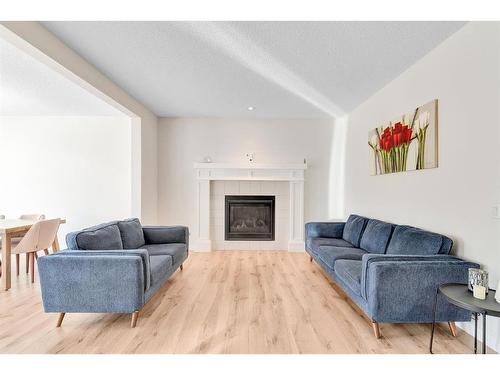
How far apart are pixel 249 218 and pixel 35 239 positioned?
11.2 feet

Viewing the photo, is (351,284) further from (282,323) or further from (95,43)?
(95,43)

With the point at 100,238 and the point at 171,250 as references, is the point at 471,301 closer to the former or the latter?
the point at 171,250

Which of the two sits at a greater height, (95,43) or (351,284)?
(95,43)

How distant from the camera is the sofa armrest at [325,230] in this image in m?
4.61

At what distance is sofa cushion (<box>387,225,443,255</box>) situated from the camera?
2.58 meters

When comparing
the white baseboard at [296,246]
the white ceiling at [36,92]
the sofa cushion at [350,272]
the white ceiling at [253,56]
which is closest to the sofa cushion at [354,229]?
the sofa cushion at [350,272]

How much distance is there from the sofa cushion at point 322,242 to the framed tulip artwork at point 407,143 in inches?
43.0

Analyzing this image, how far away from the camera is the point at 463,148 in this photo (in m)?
2.47

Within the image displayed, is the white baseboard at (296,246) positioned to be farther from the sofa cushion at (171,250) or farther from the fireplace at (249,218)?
the sofa cushion at (171,250)

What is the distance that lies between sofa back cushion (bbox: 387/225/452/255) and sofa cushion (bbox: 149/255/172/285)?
2401mm

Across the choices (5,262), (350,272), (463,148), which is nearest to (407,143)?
(463,148)
